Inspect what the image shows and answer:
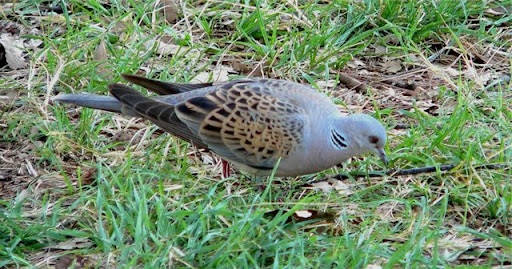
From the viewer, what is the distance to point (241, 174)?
532 cm

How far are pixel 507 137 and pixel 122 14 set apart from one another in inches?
99.9

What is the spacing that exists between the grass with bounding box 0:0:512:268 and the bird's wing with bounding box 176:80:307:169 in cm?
19

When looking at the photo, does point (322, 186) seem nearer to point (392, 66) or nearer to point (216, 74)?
point (216, 74)

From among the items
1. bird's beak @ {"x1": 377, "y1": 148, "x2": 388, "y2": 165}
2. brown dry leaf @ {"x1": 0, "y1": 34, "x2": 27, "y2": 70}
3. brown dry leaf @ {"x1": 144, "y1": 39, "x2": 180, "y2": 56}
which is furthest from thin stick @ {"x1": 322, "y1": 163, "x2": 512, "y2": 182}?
brown dry leaf @ {"x1": 0, "y1": 34, "x2": 27, "y2": 70}

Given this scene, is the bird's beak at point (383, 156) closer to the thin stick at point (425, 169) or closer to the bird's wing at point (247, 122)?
the thin stick at point (425, 169)

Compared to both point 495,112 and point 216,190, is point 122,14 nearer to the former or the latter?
point 216,190

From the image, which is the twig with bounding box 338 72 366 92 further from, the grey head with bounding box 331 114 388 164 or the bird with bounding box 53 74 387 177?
the grey head with bounding box 331 114 388 164

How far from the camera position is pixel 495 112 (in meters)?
5.63

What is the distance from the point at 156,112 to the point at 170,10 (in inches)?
70.8

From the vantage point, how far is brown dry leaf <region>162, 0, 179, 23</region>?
662cm

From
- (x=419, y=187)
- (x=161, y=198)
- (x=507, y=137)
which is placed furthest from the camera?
(x=507, y=137)

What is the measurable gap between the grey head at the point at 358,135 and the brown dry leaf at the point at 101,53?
1805 millimetres

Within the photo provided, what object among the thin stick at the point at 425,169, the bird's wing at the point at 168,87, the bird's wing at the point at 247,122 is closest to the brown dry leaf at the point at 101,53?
the bird's wing at the point at 168,87

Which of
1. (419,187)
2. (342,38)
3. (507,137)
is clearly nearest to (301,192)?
(419,187)
